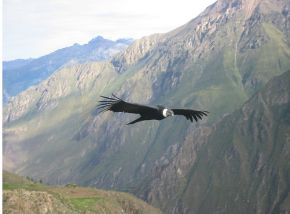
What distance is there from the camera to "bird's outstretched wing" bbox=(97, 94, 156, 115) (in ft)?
54.7

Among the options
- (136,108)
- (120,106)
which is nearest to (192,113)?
(136,108)

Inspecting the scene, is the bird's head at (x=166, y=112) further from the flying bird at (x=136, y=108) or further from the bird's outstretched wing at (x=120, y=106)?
the bird's outstretched wing at (x=120, y=106)

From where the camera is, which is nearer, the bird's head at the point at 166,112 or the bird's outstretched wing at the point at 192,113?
the bird's head at the point at 166,112

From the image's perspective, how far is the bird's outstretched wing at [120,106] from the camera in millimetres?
16688

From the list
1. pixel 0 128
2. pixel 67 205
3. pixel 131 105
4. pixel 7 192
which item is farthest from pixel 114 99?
pixel 67 205

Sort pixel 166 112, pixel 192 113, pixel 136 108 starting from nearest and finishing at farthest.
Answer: pixel 166 112 < pixel 136 108 < pixel 192 113

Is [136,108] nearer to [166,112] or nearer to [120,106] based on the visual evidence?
[120,106]

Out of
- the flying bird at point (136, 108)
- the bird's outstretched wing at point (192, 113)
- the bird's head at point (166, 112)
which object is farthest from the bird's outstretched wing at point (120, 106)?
the bird's outstretched wing at point (192, 113)

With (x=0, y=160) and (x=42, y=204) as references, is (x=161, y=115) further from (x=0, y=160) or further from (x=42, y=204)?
(x=42, y=204)

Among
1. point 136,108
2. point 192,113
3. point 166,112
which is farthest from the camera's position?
point 192,113

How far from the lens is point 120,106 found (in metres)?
17.1

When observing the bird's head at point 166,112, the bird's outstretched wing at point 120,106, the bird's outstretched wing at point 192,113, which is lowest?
the bird's outstretched wing at point 192,113

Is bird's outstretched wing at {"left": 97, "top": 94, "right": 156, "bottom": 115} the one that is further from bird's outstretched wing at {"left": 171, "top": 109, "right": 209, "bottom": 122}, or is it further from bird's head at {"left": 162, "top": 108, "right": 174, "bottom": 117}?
bird's outstretched wing at {"left": 171, "top": 109, "right": 209, "bottom": 122}

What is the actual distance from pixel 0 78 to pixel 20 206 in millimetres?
162165
